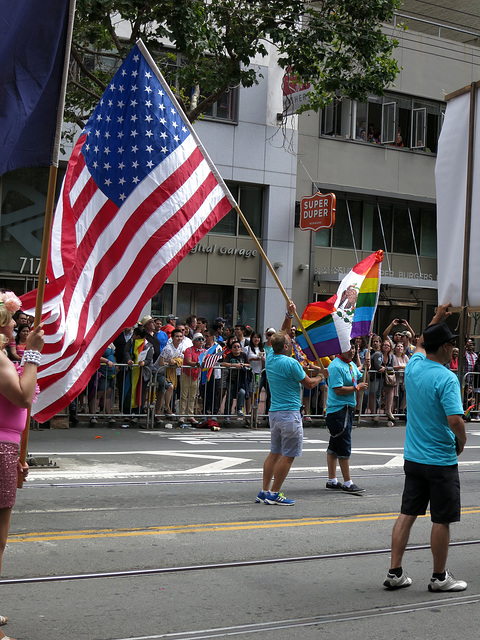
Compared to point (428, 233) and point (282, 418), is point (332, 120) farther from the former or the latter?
point (282, 418)

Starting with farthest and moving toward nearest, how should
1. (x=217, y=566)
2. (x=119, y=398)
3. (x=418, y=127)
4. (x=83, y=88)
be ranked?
(x=418, y=127)
(x=83, y=88)
(x=119, y=398)
(x=217, y=566)

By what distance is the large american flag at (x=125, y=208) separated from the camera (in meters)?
7.95

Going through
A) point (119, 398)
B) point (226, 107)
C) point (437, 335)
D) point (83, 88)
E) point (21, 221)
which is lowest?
point (119, 398)

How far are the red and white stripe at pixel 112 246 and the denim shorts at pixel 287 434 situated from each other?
7.29 feet

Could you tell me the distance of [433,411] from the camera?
6133 mm

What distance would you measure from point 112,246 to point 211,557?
303cm

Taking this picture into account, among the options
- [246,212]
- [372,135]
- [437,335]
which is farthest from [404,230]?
[437,335]

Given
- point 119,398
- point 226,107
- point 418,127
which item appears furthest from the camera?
point 418,127

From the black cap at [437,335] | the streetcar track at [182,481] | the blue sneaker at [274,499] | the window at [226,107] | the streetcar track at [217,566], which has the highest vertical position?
the window at [226,107]

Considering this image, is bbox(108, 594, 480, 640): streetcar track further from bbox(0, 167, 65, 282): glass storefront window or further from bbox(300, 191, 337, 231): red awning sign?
bbox(300, 191, 337, 231): red awning sign

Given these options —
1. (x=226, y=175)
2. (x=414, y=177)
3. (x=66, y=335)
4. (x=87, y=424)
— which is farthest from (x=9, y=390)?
(x=414, y=177)

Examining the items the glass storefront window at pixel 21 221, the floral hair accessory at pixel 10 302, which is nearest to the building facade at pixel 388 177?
the glass storefront window at pixel 21 221

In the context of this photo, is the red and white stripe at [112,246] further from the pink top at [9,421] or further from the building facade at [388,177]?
the building facade at [388,177]

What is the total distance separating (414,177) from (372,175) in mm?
1859
